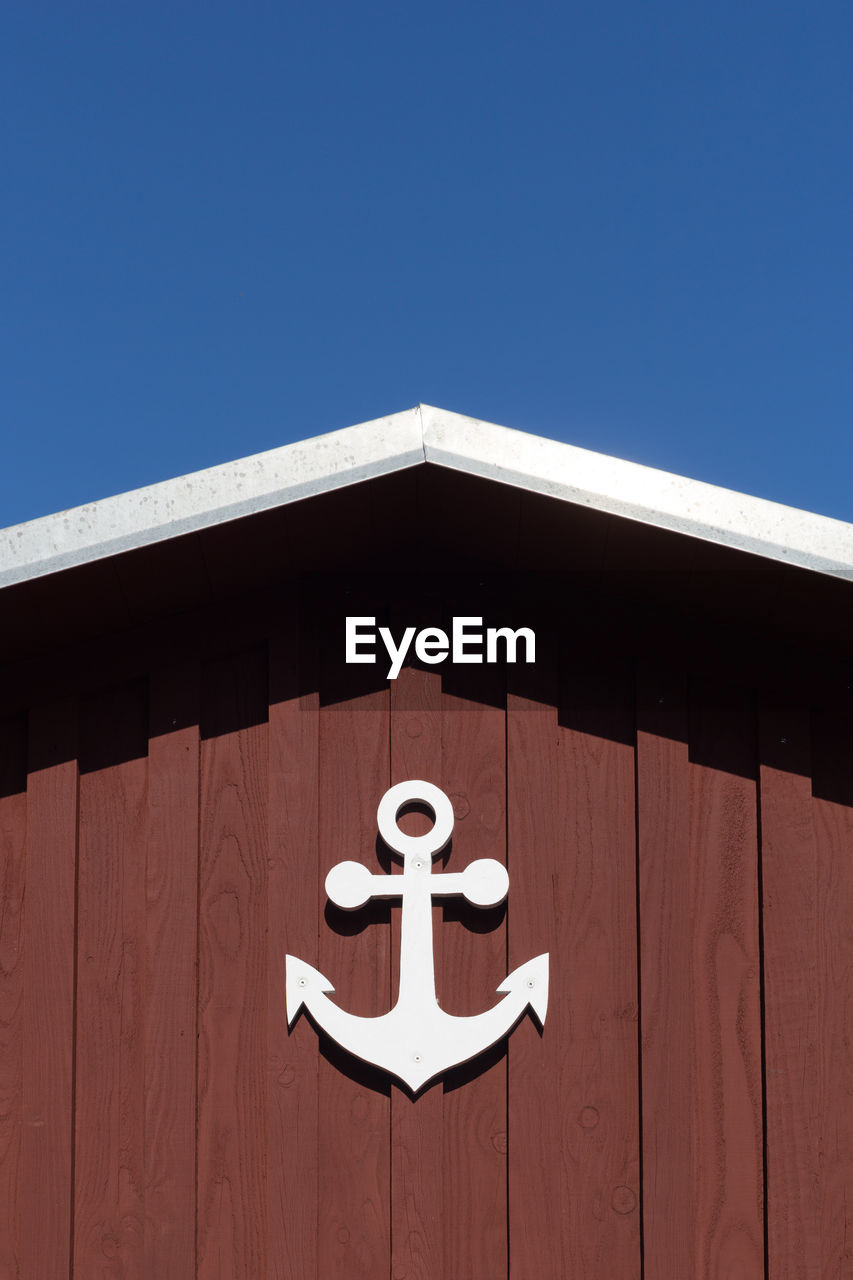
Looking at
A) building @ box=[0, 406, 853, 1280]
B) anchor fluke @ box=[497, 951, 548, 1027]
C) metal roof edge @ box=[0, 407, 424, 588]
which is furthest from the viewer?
anchor fluke @ box=[497, 951, 548, 1027]

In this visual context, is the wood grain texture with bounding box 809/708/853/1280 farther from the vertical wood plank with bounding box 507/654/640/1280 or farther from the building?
the vertical wood plank with bounding box 507/654/640/1280

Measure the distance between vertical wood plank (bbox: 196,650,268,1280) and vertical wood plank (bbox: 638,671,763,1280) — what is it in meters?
1.13

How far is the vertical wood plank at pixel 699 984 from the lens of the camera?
3.54 meters

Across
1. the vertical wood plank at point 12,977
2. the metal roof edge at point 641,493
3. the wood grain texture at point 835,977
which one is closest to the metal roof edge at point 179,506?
the metal roof edge at point 641,493

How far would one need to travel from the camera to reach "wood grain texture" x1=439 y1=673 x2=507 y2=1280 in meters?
3.57

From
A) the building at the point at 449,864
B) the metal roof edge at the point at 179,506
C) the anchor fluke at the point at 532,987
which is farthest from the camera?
the anchor fluke at the point at 532,987

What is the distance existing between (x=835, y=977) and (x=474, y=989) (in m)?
1.06

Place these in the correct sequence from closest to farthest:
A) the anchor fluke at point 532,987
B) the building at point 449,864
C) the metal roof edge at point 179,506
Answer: the metal roof edge at point 179,506 → the building at point 449,864 → the anchor fluke at point 532,987

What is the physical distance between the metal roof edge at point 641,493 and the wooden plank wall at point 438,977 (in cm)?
57

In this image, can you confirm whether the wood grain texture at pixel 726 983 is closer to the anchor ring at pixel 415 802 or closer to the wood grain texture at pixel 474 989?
the wood grain texture at pixel 474 989

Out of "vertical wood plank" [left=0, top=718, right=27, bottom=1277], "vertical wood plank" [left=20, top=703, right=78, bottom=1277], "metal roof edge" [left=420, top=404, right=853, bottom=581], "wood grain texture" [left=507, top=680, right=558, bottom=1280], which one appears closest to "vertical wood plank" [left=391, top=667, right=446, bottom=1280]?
"wood grain texture" [left=507, top=680, right=558, bottom=1280]

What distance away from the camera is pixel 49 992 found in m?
3.64

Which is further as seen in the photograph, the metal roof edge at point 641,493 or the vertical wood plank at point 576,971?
the vertical wood plank at point 576,971

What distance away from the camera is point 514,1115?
3588 millimetres
